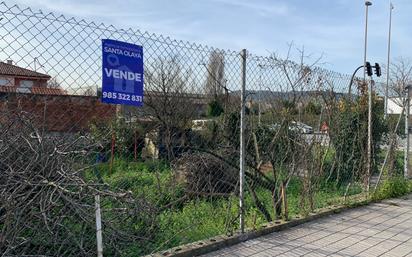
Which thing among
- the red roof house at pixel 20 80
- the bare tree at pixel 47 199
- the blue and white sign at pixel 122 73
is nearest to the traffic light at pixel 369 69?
the blue and white sign at pixel 122 73

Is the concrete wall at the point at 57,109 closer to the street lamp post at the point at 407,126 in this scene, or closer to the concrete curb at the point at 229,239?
the concrete curb at the point at 229,239

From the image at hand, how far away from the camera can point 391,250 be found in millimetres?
4875

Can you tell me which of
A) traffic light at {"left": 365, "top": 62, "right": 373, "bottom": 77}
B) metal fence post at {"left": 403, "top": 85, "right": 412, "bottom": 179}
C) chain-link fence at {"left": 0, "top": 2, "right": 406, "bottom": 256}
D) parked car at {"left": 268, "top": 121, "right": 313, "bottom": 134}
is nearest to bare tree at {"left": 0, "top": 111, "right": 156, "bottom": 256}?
chain-link fence at {"left": 0, "top": 2, "right": 406, "bottom": 256}

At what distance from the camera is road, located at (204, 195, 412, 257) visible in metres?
4.66

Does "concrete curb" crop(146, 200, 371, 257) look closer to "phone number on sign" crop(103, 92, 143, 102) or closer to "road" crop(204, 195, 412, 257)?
"road" crop(204, 195, 412, 257)

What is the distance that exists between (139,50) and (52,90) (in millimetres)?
880

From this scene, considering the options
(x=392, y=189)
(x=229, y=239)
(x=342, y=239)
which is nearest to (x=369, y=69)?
(x=392, y=189)

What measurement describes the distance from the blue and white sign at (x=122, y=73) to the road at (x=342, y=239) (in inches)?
69.7

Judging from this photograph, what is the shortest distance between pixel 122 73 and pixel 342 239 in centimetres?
312

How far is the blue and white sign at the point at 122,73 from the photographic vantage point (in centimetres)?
386

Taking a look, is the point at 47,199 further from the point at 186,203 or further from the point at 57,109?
the point at 186,203

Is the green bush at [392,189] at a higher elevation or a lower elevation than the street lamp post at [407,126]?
lower

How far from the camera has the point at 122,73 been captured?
3951mm

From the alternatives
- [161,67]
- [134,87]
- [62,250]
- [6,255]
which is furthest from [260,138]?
[6,255]
